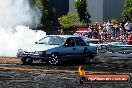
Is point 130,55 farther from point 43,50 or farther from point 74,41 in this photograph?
point 43,50

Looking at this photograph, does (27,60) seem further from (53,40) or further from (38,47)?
(53,40)

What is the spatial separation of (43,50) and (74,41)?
2.12 meters

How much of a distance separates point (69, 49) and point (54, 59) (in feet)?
3.28

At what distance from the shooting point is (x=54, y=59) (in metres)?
22.5

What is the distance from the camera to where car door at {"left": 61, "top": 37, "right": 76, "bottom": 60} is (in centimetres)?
2294

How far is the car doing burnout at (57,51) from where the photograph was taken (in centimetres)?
2220

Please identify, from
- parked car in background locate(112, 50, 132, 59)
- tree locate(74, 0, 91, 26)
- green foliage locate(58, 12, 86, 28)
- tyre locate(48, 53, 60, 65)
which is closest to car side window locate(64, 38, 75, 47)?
tyre locate(48, 53, 60, 65)

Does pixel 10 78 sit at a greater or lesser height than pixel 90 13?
lesser

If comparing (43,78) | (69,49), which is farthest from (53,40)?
(43,78)

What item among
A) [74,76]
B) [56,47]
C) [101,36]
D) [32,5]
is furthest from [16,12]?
[74,76]

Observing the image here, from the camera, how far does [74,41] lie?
23703 mm

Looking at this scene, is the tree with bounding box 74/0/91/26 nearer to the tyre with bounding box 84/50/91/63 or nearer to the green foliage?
the green foliage

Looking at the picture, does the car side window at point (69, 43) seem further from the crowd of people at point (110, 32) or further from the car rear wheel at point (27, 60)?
the crowd of people at point (110, 32)

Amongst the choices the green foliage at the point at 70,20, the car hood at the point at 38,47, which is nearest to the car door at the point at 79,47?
the car hood at the point at 38,47
